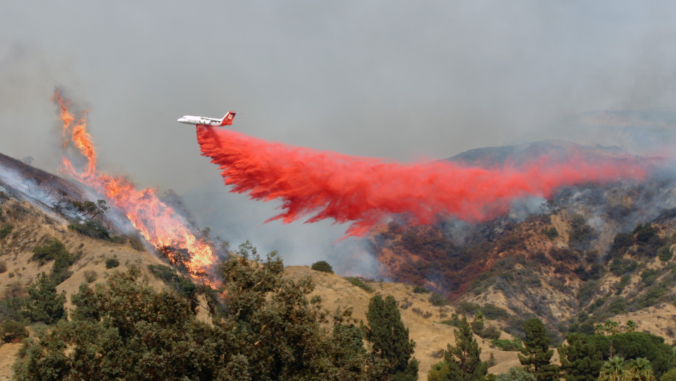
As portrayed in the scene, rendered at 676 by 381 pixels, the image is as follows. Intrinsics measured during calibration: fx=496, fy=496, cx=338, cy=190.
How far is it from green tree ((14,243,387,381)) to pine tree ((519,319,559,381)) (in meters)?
38.8

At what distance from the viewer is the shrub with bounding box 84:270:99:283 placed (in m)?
64.6

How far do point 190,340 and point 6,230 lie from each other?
71641 mm

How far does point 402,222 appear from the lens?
186125 mm

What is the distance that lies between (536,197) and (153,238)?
127711mm

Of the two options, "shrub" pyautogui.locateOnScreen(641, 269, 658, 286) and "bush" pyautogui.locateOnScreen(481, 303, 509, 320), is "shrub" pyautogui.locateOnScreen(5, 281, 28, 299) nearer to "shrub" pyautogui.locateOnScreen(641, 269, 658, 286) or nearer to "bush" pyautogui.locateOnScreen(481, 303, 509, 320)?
"bush" pyautogui.locateOnScreen(481, 303, 509, 320)

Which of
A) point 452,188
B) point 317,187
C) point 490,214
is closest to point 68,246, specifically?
point 317,187

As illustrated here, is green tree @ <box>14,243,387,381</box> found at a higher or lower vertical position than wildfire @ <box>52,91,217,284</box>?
lower

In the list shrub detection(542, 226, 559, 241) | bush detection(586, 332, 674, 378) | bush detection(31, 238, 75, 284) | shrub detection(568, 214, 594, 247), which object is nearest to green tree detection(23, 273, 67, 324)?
bush detection(31, 238, 75, 284)

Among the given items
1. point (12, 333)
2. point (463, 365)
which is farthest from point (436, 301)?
point (12, 333)

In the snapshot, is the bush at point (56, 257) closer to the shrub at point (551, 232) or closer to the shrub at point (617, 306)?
the shrub at point (617, 306)

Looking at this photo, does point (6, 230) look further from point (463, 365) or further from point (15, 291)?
point (463, 365)

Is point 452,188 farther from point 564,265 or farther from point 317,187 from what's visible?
point 564,265

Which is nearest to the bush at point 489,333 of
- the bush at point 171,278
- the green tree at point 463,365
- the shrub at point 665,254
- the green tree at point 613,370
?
the green tree at point 463,365

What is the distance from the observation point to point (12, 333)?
44219 mm
